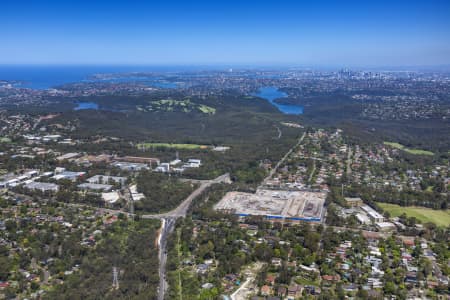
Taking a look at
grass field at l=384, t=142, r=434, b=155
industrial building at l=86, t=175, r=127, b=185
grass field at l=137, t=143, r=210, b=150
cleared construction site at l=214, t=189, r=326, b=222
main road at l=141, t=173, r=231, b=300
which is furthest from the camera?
grass field at l=137, t=143, r=210, b=150

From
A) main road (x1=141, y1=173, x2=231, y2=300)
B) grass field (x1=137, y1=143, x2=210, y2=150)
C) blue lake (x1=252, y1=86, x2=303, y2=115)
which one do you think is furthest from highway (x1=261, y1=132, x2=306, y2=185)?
blue lake (x1=252, y1=86, x2=303, y2=115)

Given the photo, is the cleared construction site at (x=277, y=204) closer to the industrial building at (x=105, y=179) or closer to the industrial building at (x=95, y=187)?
the industrial building at (x=95, y=187)

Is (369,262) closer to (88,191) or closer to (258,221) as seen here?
(258,221)

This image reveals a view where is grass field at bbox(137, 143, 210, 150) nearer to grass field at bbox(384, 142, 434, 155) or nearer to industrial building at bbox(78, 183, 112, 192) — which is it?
industrial building at bbox(78, 183, 112, 192)

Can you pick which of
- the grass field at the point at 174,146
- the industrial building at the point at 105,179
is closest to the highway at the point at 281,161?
the grass field at the point at 174,146

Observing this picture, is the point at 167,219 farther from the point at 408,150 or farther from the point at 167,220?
the point at 408,150

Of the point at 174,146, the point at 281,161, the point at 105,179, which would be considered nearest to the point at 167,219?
the point at 105,179
